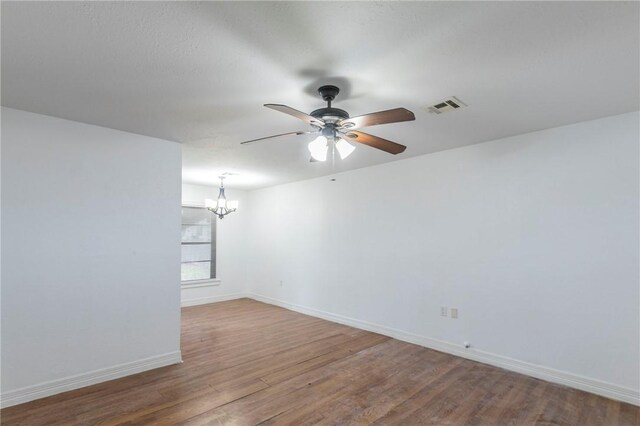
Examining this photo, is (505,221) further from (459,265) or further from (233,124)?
(233,124)

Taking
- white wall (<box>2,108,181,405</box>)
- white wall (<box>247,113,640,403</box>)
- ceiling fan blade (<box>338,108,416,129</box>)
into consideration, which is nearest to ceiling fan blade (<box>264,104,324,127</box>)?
ceiling fan blade (<box>338,108,416,129</box>)

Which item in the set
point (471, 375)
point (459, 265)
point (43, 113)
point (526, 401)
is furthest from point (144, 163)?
point (526, 401)

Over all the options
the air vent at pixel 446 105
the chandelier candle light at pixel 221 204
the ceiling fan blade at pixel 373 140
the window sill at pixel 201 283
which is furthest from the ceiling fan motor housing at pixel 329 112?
the window sill at pixel 201 283

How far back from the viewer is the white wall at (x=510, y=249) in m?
2.77

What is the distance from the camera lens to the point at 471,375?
3.15 meters

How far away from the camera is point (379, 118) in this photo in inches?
79.4

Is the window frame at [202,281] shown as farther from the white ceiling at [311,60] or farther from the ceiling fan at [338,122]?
the ceiling fan at [338,122]

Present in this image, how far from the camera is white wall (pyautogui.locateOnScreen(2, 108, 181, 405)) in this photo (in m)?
2.66

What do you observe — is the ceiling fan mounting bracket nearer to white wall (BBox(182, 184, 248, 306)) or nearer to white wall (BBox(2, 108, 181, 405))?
white wall (BBox(2, 108, 181, 405))

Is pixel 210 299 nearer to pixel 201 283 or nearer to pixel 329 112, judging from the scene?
pixel 201 283

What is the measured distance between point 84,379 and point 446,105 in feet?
13.0

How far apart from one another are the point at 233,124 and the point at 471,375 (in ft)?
11.0

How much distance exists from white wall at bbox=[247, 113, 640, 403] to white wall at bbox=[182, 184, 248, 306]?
2491mm

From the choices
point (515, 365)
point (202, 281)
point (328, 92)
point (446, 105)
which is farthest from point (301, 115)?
point (202, 281)
